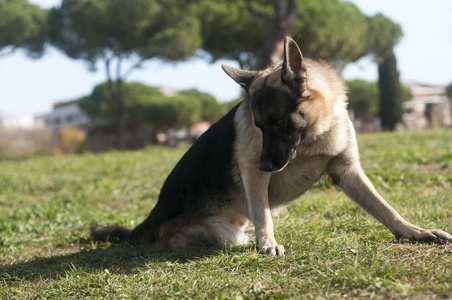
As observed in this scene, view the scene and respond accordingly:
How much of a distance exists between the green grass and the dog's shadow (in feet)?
0.04

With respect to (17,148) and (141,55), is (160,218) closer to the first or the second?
(17,148)

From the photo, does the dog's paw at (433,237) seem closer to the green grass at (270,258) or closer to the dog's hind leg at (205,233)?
the green grass at (270,258)

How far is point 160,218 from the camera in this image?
3.87m

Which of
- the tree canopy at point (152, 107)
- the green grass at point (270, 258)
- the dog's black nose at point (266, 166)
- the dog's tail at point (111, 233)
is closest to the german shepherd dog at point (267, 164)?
the dog's black nose at point (266, 166)

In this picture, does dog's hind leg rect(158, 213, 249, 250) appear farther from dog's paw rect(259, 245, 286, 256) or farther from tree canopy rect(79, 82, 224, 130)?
tree canopy rect(79, 82, 224, 130)

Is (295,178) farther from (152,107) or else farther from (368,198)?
(152,107)

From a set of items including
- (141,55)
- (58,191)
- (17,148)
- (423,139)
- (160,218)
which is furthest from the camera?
(141,55)

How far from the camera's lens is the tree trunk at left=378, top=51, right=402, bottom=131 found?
1139 inches

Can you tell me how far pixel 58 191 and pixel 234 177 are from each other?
235 inches

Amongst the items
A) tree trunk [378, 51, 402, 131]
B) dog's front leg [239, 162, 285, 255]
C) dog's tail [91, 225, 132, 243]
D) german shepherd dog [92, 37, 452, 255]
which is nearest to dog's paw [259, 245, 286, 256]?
german shepherd dog [92, 37, 452, 255]

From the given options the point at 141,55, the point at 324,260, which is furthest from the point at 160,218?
the point at 141,55

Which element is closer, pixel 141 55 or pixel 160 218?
pixel 160 218

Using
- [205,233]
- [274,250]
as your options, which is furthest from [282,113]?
[205,233]

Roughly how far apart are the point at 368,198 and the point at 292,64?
1.24 meters
